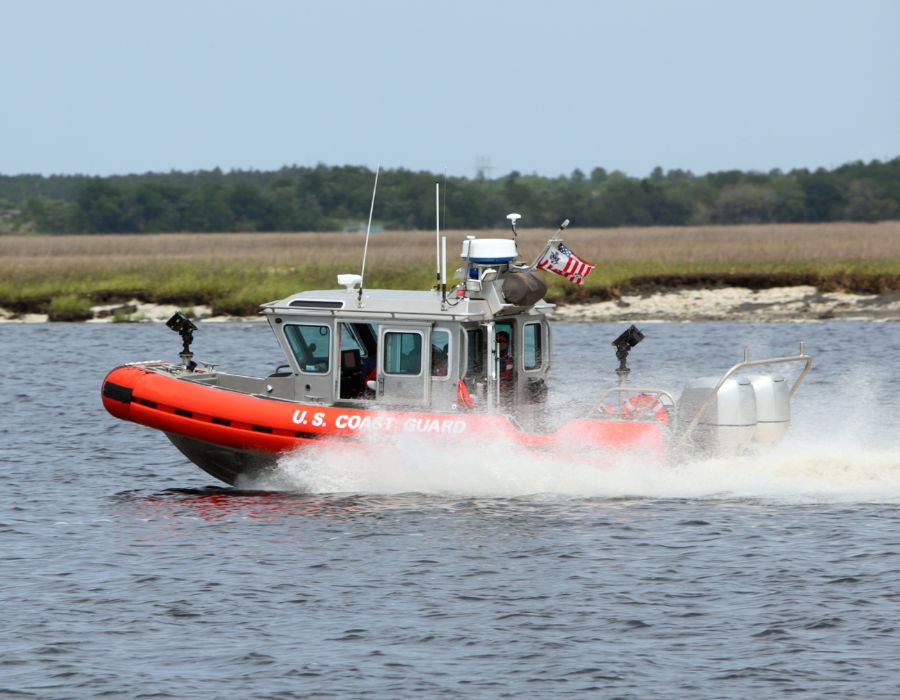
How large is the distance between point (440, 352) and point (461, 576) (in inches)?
129

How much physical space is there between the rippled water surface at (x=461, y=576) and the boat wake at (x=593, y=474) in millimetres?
24

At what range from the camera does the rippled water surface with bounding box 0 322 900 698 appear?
33.2 ft

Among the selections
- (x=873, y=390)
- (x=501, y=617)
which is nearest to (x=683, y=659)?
(x=501, y=617)

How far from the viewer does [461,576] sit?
12.3 metres

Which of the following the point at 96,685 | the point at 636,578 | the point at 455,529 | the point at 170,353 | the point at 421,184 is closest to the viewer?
the point at 96,685

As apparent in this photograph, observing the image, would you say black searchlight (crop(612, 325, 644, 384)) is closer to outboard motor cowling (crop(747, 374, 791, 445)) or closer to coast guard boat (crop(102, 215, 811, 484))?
coast guard boat (crop(102, 215, 811, 484))

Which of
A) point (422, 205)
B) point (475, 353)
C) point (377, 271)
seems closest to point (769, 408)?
point (475, 353)

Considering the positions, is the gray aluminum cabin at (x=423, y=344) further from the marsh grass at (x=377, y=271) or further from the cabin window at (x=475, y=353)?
the marsh grass at (x=377, y=271)

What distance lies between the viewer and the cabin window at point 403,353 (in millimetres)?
15031

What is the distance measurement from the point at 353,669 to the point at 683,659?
228cm

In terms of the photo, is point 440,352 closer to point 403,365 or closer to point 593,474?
point 403,365

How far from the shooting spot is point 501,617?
37.1 ft

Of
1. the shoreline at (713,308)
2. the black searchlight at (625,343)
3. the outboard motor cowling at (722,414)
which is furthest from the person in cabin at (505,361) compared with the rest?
the shoreline at (713,308)

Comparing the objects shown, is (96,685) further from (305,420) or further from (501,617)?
(305,420)
